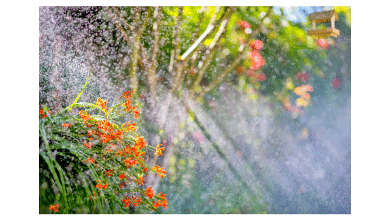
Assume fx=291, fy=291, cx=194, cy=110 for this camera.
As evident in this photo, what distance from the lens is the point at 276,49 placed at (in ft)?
7.09

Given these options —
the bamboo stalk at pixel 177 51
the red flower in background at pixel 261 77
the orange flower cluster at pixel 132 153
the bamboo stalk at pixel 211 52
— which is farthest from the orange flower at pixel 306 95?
the orange flower cluster at pixel 132 153

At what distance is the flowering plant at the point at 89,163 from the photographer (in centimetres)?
158

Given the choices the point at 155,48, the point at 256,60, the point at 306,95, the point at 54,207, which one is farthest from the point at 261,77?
the point at 54,207

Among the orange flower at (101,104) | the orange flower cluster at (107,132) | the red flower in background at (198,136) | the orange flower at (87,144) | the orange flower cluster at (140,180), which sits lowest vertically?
the orange flower cluster at (140,180)

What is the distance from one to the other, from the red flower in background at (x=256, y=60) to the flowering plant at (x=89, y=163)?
924 millimetres

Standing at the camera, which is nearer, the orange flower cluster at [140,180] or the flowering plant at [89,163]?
the flowering plant at [89,163]

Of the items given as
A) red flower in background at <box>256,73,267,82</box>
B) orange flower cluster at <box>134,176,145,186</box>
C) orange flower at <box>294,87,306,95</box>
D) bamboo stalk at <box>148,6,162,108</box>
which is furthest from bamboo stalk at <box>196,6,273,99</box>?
orange flower cluster at <box>134,176,145,186</box>

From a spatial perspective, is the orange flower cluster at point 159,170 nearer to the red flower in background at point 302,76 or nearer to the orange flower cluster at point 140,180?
the orange flower cluster at point 140,180

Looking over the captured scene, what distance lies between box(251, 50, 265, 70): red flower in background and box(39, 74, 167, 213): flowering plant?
0.92 meters

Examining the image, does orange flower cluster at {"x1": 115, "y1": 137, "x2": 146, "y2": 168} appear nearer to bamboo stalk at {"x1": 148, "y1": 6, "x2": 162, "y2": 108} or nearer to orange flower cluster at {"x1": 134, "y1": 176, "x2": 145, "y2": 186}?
orange flower cluster at {"x1": 134, "y1": 176, "x2": 145, "y2": 186}
